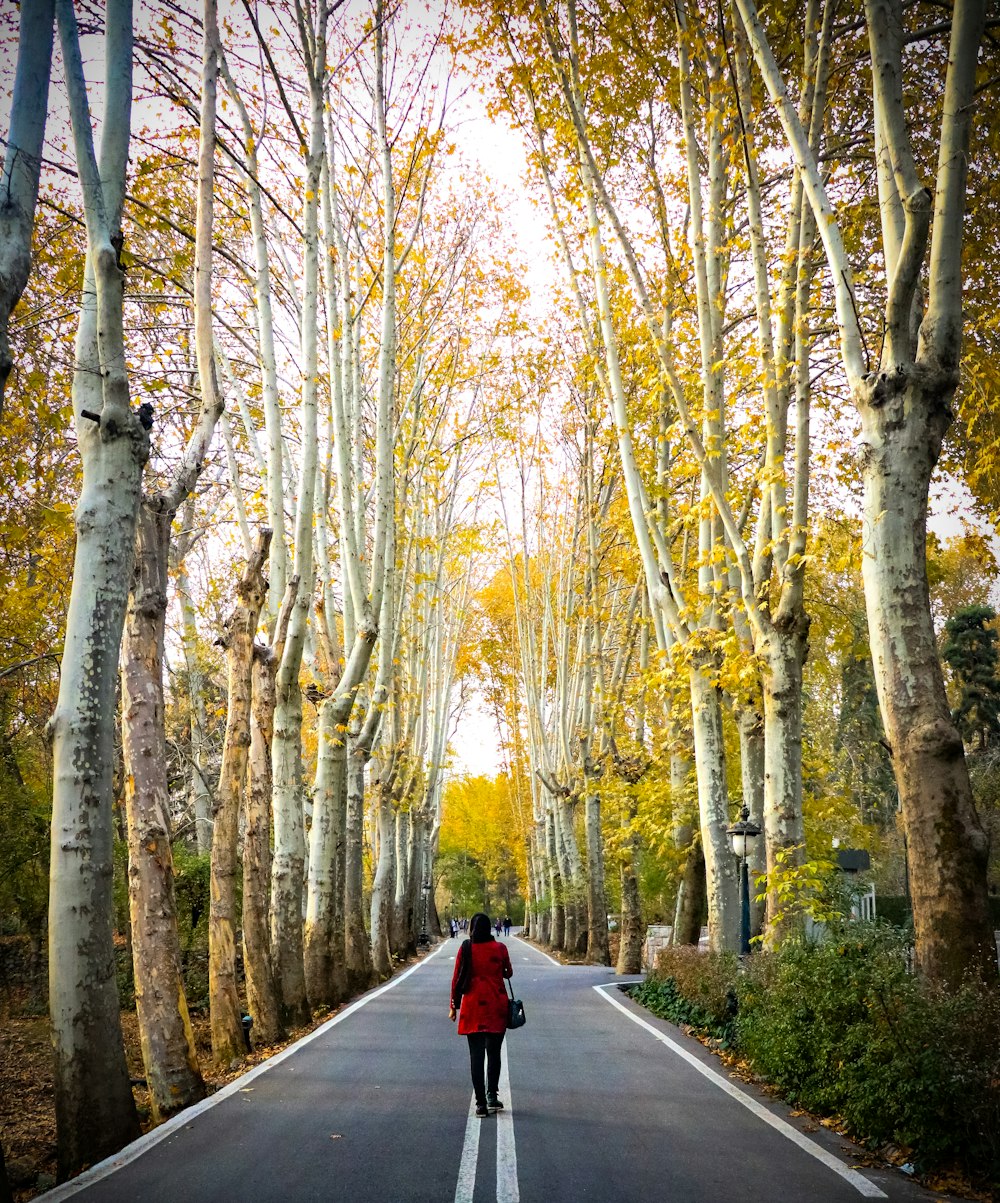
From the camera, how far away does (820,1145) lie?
5.96 m

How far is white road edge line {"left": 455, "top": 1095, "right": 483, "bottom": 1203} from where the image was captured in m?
5.01

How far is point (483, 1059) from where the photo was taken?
6969 millimetres

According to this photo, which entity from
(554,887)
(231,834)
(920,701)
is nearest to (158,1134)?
(231,834)

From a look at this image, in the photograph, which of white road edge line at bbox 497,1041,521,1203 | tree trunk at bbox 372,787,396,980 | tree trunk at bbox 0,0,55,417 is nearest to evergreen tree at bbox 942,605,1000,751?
tree trunk at bbox 372,787,396,980

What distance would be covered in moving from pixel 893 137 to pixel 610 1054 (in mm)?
9050

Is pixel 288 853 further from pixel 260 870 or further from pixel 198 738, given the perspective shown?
pixel 198 738

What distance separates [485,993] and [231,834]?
3.92 metres

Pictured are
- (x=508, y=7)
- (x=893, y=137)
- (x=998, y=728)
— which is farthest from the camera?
(x=998, y=728)

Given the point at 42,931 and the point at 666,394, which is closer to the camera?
the point at 666,394

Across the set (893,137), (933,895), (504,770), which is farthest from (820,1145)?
(504,770)

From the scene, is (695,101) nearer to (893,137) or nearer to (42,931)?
(893,137)

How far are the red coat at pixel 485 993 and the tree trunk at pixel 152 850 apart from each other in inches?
97.9

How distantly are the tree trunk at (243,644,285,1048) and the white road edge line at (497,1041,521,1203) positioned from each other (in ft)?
13.4

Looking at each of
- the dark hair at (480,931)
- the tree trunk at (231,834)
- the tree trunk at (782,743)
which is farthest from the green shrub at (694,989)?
the tree trunk at (231,834)
